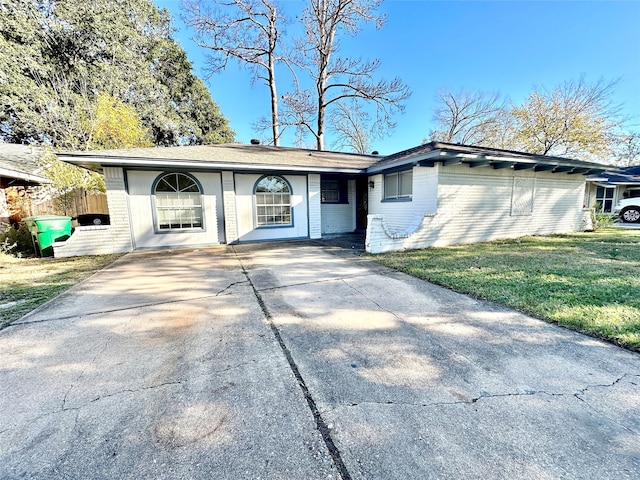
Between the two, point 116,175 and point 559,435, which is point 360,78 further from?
point 559,435

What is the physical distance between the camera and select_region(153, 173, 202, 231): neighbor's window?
8.21m

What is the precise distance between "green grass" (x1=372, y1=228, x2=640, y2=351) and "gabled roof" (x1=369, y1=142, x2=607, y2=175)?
252 centimetres

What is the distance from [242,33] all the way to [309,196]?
39.1 ft

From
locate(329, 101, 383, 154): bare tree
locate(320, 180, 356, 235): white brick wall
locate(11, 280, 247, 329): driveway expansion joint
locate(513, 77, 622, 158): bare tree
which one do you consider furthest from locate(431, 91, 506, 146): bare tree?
locate(11, 280, 247, 329): driveway expansion joint

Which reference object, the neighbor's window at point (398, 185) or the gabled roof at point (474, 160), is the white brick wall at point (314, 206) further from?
the neighbor's window at point (398, 185)

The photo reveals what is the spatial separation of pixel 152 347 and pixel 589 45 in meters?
20.9

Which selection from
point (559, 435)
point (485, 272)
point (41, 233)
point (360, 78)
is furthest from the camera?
point (360, 78)

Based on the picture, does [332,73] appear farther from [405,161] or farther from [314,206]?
[405,161]

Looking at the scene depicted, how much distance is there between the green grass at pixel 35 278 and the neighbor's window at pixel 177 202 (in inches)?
70.0

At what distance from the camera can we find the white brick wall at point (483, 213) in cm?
757

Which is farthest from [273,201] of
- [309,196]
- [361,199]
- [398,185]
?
[398,185]

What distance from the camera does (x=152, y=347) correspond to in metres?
2.58

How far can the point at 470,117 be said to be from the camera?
22.5 metres

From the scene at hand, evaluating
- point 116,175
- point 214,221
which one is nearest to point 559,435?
point 214,221
